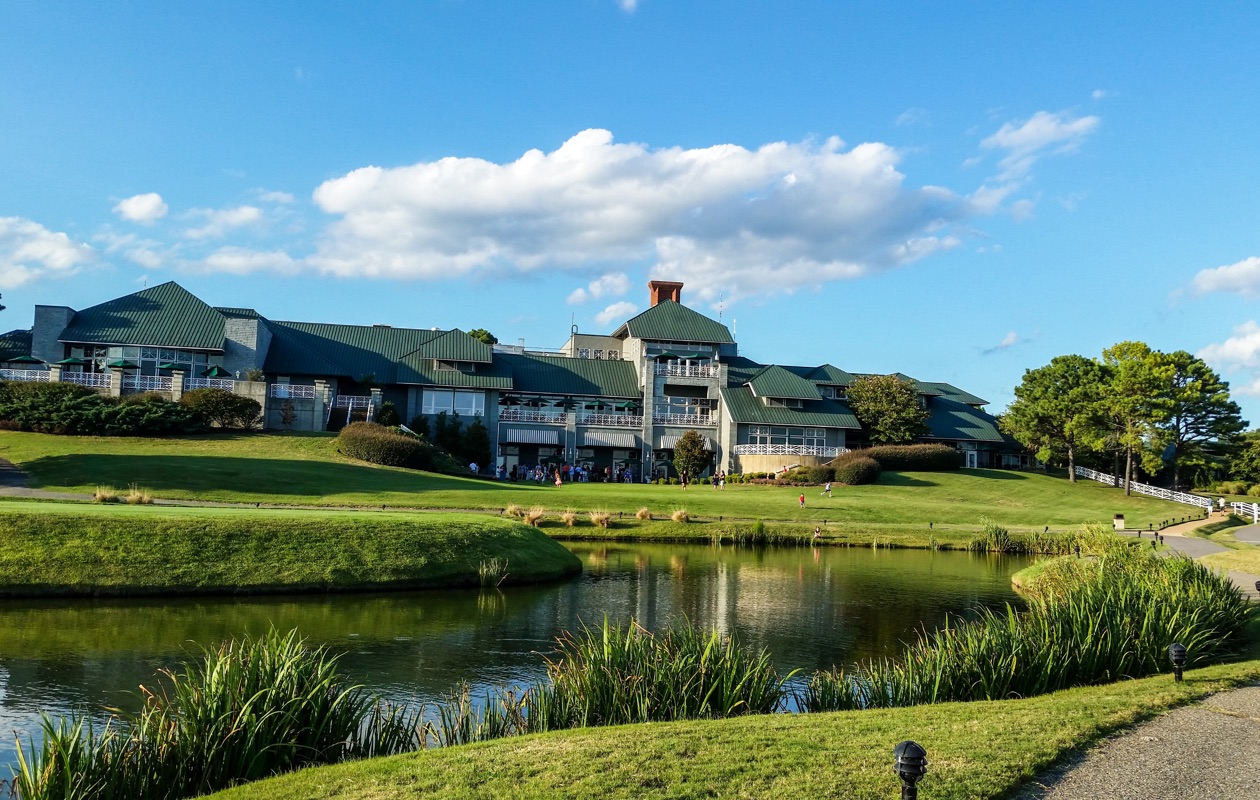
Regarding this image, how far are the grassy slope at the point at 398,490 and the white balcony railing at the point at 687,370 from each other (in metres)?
14.6

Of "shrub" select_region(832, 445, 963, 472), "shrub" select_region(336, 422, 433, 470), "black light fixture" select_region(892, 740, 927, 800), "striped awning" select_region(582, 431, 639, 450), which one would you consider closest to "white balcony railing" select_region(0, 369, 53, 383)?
"shrub" select_region(336, 422, 433, 470)

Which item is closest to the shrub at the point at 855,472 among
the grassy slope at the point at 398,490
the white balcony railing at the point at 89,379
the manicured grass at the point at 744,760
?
the grassy slope at the point at 398,490

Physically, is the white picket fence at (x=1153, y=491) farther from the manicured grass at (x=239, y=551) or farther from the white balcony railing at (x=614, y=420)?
the manicured grass at (x=239, y=551)

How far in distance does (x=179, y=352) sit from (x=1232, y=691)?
193 feet

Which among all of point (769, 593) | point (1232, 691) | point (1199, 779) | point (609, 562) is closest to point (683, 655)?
point (1199, 779)

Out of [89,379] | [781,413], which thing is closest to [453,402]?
[89,379]

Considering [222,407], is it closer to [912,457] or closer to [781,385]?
[781,385]

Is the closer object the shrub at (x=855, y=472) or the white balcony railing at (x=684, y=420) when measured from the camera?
the shrub at (x=855, y=472)

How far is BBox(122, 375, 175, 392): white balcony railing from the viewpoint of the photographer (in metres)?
53.7

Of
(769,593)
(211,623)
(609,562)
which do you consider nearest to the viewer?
(211,623)

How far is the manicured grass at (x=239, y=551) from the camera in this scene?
20016 millimetres

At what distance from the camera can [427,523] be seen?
25.4 metres

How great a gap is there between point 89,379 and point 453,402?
2108cm

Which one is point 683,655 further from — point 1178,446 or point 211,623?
point 1178,446
